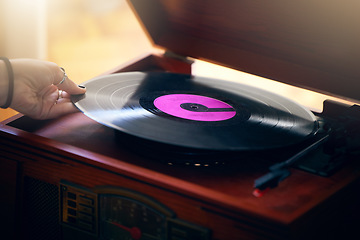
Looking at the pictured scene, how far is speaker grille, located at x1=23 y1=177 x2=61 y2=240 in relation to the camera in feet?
3.79

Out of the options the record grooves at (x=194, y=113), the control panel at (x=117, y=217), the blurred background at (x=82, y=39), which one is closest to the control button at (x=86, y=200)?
the control panel at (x=117, y=217)

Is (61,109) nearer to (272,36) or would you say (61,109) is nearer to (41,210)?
(41,210)

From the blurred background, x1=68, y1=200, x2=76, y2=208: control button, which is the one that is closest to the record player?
x1=68, y1=200, x2=76, y2=208: control button

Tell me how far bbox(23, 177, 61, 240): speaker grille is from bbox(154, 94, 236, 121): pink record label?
35 centimetres

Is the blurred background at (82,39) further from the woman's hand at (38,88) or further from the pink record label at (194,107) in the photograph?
the pink record label at (194,107)

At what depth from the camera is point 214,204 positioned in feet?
2.98

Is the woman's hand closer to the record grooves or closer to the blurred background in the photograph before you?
the record grooves

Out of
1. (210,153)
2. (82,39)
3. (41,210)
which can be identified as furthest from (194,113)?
(82,39)

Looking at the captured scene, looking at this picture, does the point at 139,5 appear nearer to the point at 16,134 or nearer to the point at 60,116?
the point at 60,116

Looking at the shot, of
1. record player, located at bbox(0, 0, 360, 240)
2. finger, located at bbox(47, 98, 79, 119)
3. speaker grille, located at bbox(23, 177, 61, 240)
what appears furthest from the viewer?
finger, located at bbox(47, 98, 79, 119)

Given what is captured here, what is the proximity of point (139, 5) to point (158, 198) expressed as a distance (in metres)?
0.87

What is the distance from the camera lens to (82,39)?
4.04 meters

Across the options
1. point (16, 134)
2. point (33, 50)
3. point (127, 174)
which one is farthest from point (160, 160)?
point (33, 50)

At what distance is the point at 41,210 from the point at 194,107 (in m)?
0.48
